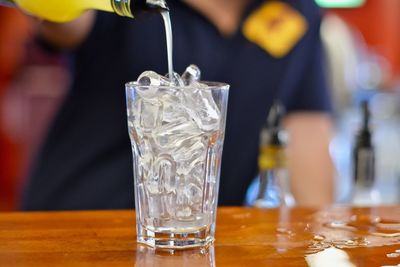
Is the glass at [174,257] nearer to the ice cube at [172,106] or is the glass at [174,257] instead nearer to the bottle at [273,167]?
the ice cube at [172,106]

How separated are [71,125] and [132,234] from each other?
789mm

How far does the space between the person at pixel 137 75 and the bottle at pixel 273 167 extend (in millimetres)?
385

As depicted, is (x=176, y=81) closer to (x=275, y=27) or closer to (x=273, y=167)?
(x=273, y=167)

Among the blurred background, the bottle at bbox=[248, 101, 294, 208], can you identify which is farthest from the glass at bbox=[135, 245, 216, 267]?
Result: the blurred background

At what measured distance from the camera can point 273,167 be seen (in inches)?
48.4

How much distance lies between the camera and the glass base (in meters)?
0.82

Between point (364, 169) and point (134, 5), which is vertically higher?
point (134, 5)

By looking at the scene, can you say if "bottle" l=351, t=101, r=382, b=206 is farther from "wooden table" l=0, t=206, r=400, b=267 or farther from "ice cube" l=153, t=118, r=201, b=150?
"ice cube" l=153, t=118, r=201, b=150

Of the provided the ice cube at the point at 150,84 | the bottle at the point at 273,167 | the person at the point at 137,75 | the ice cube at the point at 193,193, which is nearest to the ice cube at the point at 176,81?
the ice cube at the point at 150,84

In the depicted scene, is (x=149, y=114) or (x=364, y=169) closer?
(x=149, y=114)

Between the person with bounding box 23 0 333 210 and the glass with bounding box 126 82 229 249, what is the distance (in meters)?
0.73

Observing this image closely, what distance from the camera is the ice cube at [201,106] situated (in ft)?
2.62

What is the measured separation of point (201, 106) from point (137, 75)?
77cm

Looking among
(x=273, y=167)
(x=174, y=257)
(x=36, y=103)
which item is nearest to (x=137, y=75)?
(x=273, y=167)
